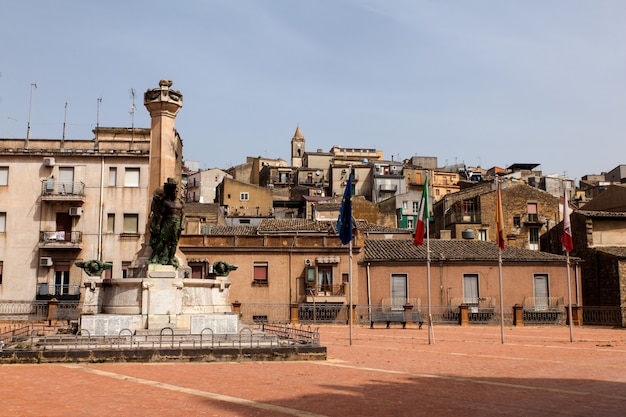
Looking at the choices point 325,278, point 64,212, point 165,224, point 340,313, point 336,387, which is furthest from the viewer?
point 64,212

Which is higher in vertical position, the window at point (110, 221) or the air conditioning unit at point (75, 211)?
the air conditioning unit at point (75, 211)

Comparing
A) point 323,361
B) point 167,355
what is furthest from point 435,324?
point 167,355

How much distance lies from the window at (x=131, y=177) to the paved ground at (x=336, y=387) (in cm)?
2576

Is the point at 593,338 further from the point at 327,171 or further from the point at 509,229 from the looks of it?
the point at 327,171

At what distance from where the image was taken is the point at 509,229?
5400cm

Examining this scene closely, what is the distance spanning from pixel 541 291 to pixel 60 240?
29.3 metres

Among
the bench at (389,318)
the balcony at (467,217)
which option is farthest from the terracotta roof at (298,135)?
the bench at (389,318)

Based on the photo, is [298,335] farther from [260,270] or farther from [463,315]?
[260,270]

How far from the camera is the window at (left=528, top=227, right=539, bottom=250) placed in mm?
54281

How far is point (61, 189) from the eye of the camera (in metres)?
40.5

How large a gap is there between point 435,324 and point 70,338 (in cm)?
2347

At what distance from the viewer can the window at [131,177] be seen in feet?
134

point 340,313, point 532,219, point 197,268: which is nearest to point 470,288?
point 340,313

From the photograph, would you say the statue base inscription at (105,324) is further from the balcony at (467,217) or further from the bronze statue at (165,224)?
the balcony at (467,217)
